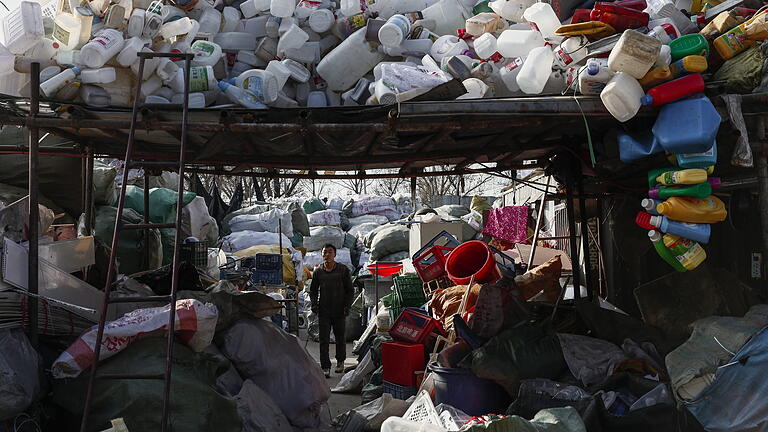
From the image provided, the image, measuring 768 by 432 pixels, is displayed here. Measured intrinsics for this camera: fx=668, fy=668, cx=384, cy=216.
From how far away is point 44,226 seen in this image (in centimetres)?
580

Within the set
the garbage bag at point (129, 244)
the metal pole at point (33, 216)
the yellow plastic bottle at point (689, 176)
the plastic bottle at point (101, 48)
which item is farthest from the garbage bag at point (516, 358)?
the garbage bag at point (129, 244)

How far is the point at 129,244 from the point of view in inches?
356

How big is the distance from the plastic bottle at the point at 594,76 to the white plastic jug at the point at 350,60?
2.02 metres

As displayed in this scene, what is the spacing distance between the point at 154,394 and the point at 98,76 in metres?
2.46

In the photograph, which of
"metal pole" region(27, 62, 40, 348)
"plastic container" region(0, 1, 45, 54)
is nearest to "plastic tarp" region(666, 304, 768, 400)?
"metal pole" region(27, 62, 40, 348)

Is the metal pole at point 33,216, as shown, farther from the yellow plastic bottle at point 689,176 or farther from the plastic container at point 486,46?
the yellow plastic bottle at point 689,176

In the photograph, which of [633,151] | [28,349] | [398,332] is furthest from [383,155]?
[28,349]

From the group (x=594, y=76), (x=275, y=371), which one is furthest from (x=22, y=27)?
(x=594, y=76)

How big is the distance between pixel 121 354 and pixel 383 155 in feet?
11.8

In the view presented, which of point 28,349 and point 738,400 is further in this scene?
point 28,349

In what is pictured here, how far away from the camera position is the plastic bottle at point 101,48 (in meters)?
5.09

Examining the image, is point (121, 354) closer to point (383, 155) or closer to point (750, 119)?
point (383, 155)

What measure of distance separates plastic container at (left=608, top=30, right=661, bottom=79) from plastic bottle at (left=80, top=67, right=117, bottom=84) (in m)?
3.78

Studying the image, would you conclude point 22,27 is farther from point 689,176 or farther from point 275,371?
point 689,176
